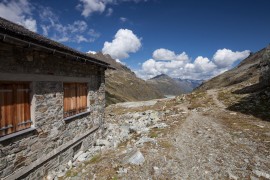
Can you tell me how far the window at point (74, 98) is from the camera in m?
11.4

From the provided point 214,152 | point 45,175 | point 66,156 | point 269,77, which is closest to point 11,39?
point 45,175

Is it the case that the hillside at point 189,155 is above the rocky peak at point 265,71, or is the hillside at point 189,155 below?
below

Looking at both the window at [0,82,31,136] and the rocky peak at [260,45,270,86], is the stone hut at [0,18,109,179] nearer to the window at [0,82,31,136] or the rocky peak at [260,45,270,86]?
the window at [0,82,31,136]

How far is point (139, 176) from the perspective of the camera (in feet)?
A: 26.8

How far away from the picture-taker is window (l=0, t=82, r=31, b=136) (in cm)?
752

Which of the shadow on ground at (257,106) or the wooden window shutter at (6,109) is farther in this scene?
the shadow on ground at (257,106)

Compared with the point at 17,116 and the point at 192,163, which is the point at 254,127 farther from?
the point at 17,116

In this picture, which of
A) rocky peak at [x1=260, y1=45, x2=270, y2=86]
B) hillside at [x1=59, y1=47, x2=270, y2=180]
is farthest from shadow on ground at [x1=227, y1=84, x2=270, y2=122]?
rocky peak at [x1=260, y1=45, x2=270, y2=86]

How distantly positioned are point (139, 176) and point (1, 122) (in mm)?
5263

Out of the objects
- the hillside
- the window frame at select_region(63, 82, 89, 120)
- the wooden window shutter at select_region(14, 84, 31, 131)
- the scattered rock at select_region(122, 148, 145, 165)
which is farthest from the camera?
the window frame at select_region(63, 82, 89, 120)

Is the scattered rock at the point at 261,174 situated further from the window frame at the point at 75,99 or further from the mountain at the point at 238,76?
the mountain at the point at 238,76

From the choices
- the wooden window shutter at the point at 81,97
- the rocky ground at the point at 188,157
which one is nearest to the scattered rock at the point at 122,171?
the rocky ground at the point at 188,157

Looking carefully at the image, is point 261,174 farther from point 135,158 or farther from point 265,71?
point 265,71

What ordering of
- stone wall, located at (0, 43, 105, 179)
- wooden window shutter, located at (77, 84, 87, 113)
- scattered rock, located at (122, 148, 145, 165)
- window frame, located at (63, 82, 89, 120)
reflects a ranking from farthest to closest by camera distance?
wooden window shutter, located at (77, 84, 87, 113), window frame, located at (63, 82, 89, 120), scattered rock, located at (122, 148, 145, 165), stone wall, located at (0, 43, 105, 179)
